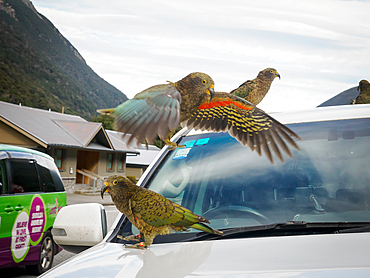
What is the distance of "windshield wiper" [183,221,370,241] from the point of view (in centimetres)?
185

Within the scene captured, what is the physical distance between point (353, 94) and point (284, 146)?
1855 millimetres

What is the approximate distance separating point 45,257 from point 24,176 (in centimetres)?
163

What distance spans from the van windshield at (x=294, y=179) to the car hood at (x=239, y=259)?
282 millimetres

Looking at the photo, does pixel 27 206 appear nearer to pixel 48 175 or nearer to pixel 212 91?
pixel 48 175

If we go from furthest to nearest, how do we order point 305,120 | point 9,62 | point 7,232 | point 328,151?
point 9,62 → point 7,232 → point 305,120 → point 328,151

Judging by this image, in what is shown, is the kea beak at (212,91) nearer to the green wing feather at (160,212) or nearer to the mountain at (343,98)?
the green wing feather at (160,212)

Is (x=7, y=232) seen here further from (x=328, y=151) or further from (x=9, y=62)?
(x=9, y=62)

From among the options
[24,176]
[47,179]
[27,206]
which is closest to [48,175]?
[47,179]

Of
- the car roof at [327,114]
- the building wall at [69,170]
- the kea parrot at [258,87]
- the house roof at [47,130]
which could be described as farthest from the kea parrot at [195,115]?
the building wall at [69,170]

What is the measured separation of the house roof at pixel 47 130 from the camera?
80.6 feet

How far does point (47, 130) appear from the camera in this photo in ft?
86.7

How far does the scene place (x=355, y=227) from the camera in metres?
1.87

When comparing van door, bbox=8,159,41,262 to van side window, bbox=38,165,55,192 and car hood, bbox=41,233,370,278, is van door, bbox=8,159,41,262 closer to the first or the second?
van side window, bbox=38,165,55,192

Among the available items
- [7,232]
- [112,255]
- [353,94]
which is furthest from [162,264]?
[7,232]
